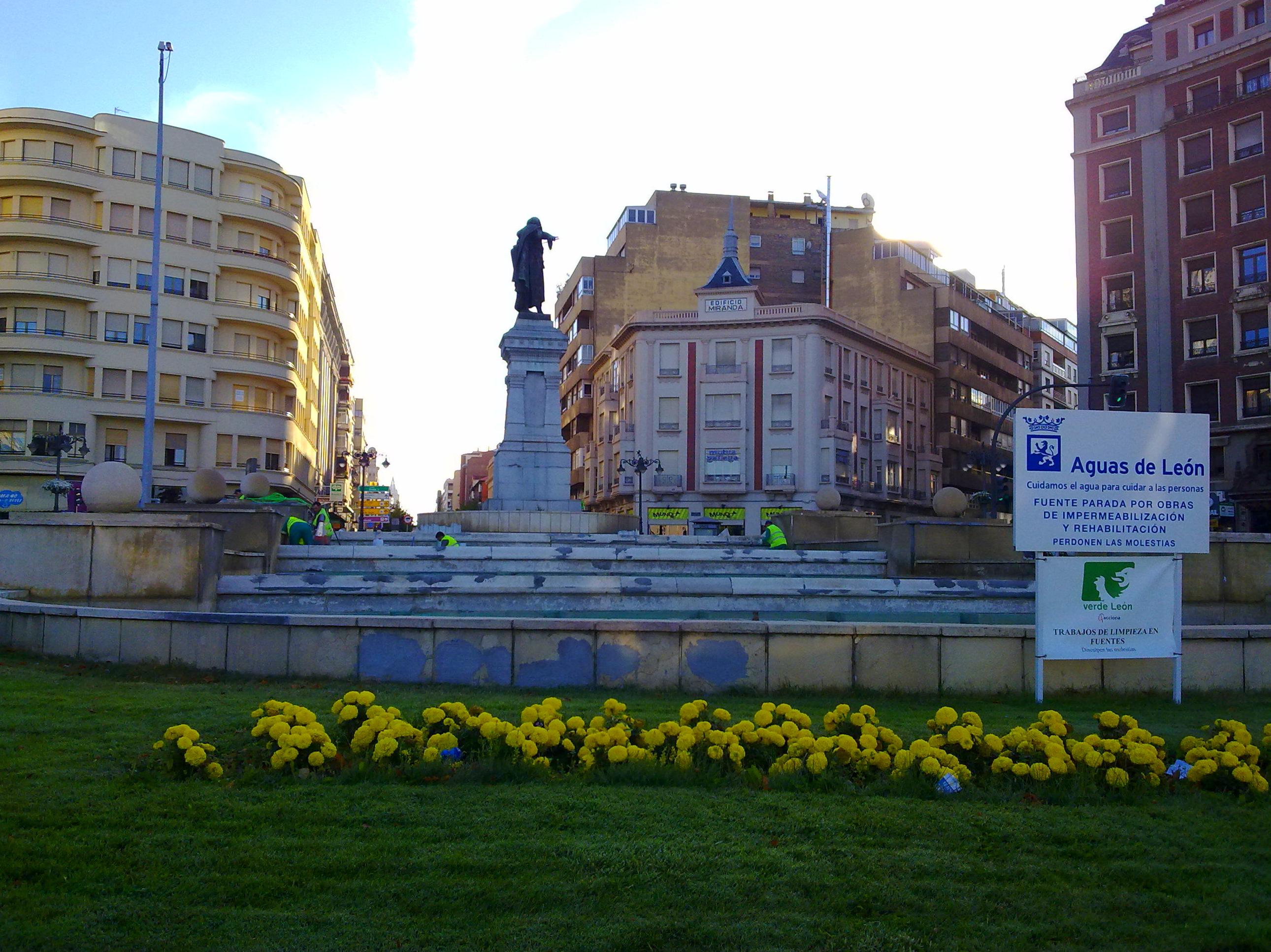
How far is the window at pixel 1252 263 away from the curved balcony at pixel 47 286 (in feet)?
166

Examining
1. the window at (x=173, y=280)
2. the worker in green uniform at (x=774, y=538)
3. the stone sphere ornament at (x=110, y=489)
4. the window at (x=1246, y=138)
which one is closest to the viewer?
the stone sphere ornament at (x=110, y=489)

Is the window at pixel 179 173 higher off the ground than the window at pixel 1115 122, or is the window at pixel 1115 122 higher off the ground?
the window at pixel 1115 122

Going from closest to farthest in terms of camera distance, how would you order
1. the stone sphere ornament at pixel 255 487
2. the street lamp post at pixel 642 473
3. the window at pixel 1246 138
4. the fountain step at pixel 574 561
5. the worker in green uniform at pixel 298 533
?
the fountain step at pixel 574 561, the worker in green uniform at pixel 298 533, the stone sphere ornament at pixel 255 487, the window at pixel 1246 138, the street lamp post at pixel 642 473

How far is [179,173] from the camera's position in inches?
2112

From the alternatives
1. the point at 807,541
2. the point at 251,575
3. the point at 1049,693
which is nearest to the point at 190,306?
the point at 807,541

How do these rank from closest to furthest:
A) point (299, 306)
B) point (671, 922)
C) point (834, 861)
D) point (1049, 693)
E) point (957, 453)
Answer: point (671, 922) → point (834, 861) → point (1049, 693) → point (299, 306) → point (957, 453)

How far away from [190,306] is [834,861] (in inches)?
2170

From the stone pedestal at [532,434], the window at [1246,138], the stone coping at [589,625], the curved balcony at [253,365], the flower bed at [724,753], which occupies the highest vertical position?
the window at [1246,138]

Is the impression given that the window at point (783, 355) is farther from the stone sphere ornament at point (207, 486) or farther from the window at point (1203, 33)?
the stone sphere ornament at point (207, 486)

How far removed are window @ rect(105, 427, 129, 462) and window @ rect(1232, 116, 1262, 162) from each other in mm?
51089

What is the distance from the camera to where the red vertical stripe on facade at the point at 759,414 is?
196ft

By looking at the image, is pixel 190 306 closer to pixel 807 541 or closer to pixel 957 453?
pixel 807 541

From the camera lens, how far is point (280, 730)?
234 inches

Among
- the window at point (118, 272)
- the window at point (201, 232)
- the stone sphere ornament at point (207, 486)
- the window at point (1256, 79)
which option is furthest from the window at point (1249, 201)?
the window at point (118, 272)
